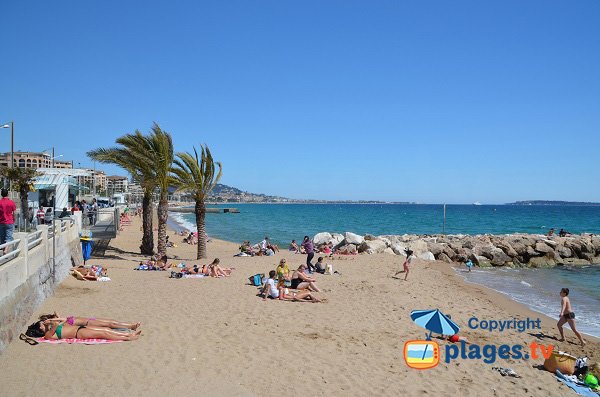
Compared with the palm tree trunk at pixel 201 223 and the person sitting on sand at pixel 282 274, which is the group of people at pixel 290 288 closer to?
the person sitting on sand at pixel 282 274

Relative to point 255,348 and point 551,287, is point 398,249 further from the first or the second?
Answer: point 255,348

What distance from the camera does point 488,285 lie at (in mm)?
17594

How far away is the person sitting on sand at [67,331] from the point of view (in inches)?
295

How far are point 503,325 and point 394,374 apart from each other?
194 inches

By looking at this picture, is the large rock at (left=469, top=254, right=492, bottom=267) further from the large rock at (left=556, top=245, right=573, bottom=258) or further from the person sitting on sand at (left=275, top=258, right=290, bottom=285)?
the person sitting on sand at (left=275, top=258, right=290, bottom=285)

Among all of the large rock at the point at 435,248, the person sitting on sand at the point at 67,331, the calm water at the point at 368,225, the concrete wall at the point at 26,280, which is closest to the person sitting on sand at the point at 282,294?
the person sitting on sand at the point at 67,331

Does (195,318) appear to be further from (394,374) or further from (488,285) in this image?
(488,285)

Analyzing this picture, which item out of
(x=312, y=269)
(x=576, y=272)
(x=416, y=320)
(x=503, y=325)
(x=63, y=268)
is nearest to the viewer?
(x=416, y=320)

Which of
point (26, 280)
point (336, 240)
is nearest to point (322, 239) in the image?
point (336, 240)

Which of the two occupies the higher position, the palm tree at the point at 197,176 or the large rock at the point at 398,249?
the palm tree at the point at 197,176

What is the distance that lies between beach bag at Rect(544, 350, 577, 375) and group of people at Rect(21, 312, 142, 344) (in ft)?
23.6

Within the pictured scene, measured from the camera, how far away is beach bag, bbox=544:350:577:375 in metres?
7.35

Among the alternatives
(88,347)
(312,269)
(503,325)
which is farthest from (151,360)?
(312,269)

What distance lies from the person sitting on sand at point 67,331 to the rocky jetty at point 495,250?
16527mm
